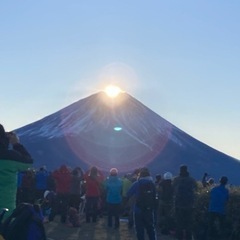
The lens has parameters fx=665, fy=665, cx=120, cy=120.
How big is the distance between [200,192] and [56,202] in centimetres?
492

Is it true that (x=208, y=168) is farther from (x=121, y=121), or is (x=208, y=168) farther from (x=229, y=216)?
(x=229, y=216)

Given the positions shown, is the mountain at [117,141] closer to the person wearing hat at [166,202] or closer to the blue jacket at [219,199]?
the person wearing hat at [166,202]

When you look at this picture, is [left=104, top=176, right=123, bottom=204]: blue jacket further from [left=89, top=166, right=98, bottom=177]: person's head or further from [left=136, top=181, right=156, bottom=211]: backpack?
[left=136, top=181, right=156, bottom=211]: backpack

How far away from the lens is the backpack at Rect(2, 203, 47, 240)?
652cm

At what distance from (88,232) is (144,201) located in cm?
484

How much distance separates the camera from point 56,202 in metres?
20.3

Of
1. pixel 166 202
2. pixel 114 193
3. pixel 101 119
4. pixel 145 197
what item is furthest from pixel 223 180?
pixel 101 119

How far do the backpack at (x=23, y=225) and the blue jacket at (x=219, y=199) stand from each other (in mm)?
9128

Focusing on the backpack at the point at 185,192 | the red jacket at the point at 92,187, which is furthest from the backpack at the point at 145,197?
the red jacket at the point at 92,187

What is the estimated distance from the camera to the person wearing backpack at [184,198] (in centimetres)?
1568

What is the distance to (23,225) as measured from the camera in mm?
6566

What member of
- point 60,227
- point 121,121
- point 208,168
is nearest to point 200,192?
point 60,227

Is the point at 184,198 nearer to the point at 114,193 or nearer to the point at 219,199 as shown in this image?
the point at 219,199

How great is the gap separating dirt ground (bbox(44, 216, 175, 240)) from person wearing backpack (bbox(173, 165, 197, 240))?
1.47 metres
